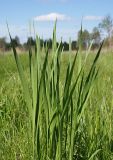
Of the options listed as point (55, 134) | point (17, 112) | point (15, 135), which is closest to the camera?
point (55, 134)

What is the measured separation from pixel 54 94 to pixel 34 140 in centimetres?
18

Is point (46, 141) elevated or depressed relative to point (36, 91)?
depressed

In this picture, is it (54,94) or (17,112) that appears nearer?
(54,94)

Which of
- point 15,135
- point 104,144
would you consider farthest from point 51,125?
point 15,135

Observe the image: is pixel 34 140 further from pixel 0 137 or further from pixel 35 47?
pixel 0 137

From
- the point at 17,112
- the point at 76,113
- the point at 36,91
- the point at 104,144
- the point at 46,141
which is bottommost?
the point at 17,112

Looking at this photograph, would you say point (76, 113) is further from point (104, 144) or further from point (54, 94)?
point (104, 144)

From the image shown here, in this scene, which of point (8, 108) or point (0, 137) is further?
point (8, 108)

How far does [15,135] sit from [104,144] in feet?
1.59

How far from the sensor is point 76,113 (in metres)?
1.38

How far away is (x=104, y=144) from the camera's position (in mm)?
1679

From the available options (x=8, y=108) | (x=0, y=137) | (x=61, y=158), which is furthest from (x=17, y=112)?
(x=61, y=158)

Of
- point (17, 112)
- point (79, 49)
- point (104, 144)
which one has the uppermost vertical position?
point (79, 49)

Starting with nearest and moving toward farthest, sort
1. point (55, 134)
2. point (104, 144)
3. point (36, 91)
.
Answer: point (36, 91), point (55, 134), point (104, 144)
